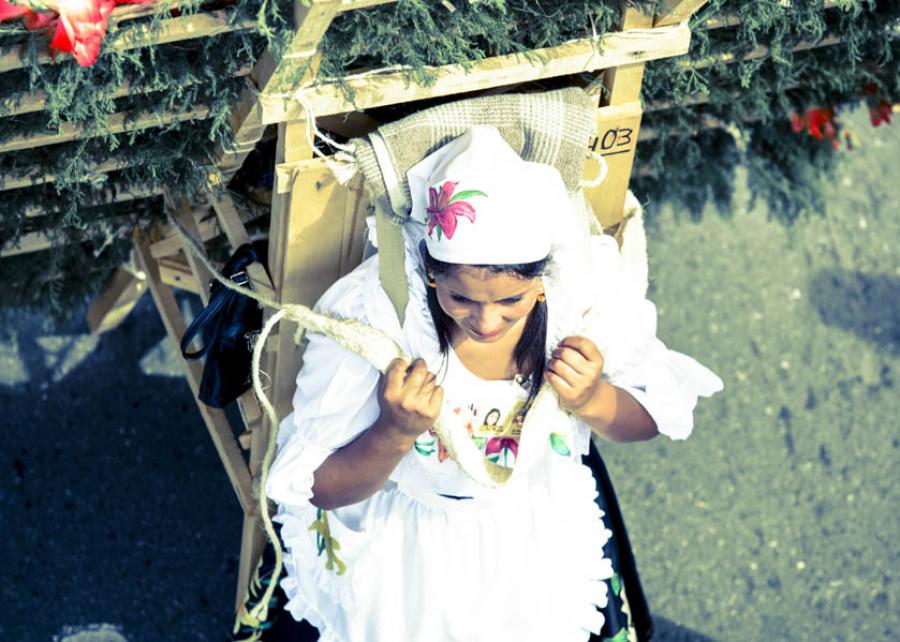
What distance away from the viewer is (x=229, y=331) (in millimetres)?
2678

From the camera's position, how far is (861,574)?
3.66 m

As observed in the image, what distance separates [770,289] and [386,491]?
6.04 feet

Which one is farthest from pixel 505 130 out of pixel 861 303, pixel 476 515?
pixel 861 303

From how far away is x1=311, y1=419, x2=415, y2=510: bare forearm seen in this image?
238 cm

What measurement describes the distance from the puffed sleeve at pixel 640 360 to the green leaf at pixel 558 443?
0.15 m

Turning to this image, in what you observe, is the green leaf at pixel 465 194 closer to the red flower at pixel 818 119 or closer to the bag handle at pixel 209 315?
the bag handle at pixel 209 315

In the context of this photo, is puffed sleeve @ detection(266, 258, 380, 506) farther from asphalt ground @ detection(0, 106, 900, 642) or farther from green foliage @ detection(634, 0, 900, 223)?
asphalt ground @ detection(0, 106, 900, 642)

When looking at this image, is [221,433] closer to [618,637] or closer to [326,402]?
[326,402]

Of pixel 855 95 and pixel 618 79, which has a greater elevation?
pixel 618 79

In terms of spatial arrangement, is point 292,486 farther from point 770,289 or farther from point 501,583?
point 770,289

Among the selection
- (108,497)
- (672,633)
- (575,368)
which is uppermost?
(575,368)

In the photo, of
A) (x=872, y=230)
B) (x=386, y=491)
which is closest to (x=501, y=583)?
(x=386, y=491)

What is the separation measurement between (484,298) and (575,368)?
30 centimetres

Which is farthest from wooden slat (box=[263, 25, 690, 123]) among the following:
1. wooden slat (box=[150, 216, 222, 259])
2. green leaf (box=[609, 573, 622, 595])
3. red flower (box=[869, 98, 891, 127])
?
green leaf (box=[609, 573, 622, 595])
